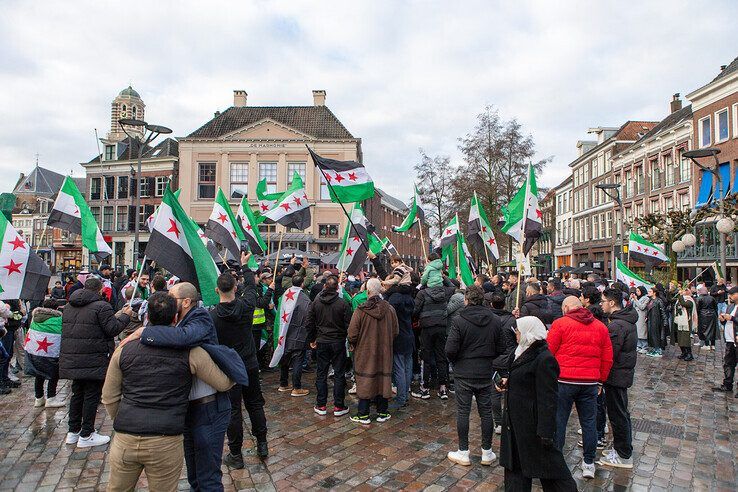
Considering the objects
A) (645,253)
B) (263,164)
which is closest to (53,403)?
(645,253)

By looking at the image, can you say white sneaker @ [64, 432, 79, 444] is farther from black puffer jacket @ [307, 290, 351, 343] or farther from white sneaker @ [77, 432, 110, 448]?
black puffer jacket @ [307, 290, 351, 343]

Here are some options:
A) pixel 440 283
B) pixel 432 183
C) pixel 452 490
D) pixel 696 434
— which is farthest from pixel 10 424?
pixel 432 183

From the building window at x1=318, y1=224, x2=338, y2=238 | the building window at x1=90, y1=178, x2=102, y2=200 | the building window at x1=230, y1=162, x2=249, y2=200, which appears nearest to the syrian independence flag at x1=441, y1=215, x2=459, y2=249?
the building window at x1=318, y1=224, x2=338, y2=238

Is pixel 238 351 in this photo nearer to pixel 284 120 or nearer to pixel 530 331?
pixel 530 331

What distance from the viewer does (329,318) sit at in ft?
23.5

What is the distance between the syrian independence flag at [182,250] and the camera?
5445 mm

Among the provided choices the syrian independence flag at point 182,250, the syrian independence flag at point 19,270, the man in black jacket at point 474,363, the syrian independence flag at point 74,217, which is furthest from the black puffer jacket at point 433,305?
the syrian independence flag at point 74,217

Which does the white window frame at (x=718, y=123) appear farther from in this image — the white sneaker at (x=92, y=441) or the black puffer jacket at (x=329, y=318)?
the white sneaker at (x=92, y=441)

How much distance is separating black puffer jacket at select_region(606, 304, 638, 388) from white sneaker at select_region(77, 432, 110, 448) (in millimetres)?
5877

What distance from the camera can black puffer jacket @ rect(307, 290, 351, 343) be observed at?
712 centimetres

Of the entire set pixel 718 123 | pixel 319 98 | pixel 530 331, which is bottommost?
pixel 530 331

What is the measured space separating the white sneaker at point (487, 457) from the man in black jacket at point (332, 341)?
2323 millimetres

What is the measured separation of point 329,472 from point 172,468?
7.05ft

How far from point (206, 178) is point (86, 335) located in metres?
37.5
